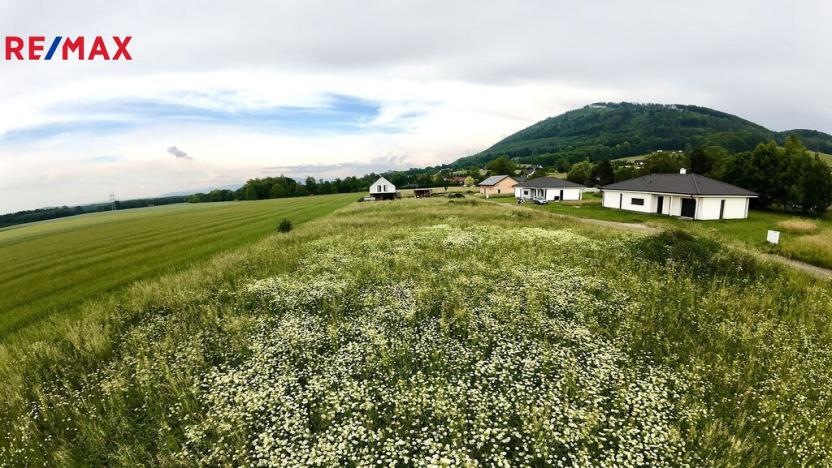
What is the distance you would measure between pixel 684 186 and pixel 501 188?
62.0 meters

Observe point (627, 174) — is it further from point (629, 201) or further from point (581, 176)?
point (629, 201)

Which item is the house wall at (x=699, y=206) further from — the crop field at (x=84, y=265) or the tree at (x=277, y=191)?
the tree at (x=277, y=191)

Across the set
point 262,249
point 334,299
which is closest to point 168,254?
point 262,249

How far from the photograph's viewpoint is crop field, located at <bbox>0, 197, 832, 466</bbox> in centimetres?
641

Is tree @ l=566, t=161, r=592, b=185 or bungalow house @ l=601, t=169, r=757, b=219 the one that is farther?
tree @ l=566, t=161, r=592, b=185

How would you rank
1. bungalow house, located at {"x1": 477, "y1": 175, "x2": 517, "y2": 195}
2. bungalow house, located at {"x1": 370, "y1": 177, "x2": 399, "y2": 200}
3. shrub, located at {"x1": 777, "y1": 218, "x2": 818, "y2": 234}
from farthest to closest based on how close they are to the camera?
1. bungalow house, located at {"x1": 477, "y1": 175, "x2": 517, "y2": 195}
2. bungalow house, located at {"x1": 370, "y1": 177, "x2": 399, "y2": 200}
3. shrub, located at {"x1": 777, "y1": 218, "x2": 818, "y2": 234}

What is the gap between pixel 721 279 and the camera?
1521 cm

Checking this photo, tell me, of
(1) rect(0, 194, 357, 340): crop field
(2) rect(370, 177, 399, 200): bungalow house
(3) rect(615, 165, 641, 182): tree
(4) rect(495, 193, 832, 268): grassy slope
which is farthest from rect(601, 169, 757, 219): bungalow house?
(2) rect(370, 177, 399, 200): bungalow house

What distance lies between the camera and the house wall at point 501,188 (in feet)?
326

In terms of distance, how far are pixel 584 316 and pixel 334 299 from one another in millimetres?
10094

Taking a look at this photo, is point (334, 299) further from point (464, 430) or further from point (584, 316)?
point (584, 316)

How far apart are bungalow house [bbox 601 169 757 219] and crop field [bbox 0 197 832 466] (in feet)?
84.3

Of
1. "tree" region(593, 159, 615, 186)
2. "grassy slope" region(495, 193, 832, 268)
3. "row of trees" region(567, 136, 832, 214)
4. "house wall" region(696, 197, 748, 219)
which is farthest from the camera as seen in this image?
"tree" region(593, 159, 615, 186)

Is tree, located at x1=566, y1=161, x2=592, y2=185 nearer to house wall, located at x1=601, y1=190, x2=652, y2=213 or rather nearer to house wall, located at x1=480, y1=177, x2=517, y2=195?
house wall, located at x1=480, y1=177, x2=517, y2=195
